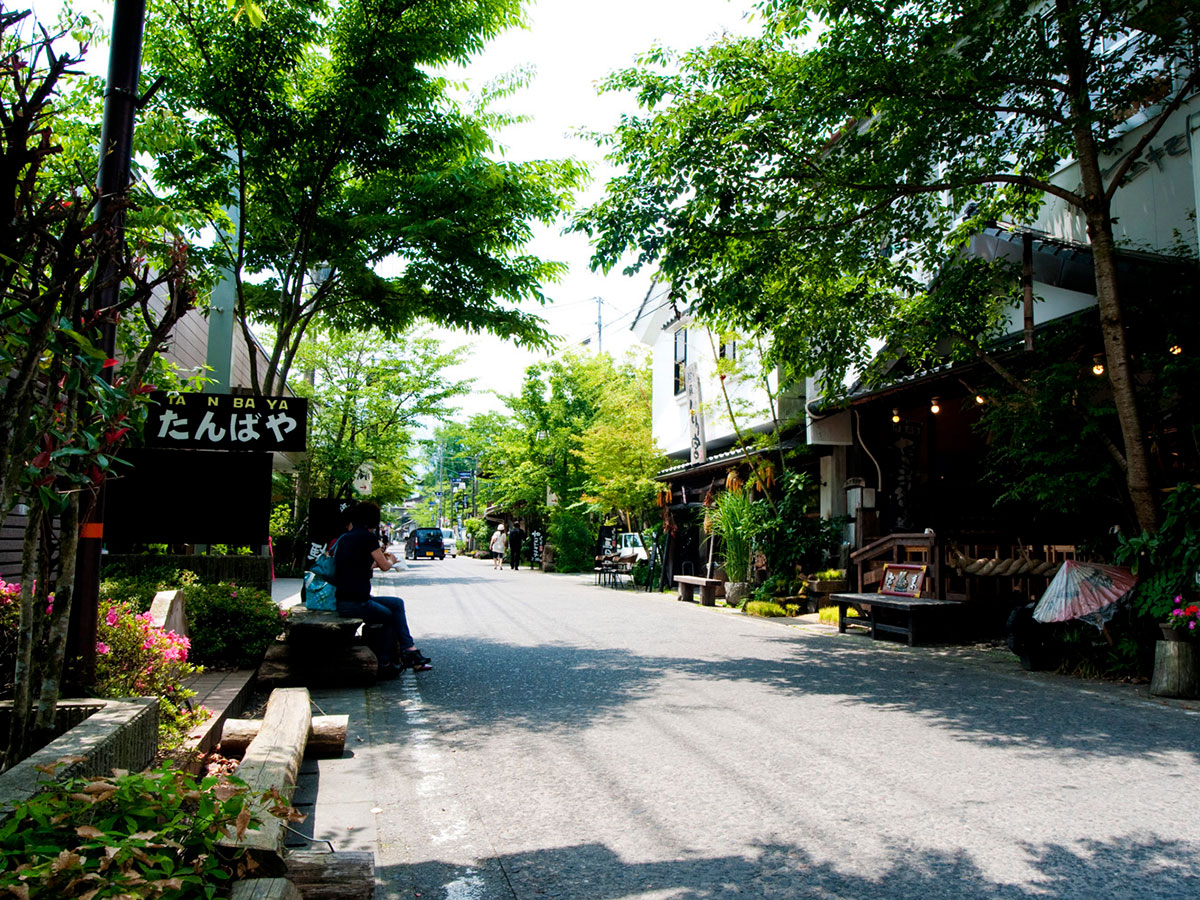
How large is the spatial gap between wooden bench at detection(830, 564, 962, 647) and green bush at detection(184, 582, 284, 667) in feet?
26.4

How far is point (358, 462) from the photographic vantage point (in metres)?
23.6

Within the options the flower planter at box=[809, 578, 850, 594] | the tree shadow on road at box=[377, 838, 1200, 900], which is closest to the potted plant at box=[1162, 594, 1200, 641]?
the tree shadow on road at box=[377, 838, 1200, 900]

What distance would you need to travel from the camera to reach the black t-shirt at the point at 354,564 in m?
8.73

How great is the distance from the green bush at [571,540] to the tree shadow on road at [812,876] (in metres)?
32.0

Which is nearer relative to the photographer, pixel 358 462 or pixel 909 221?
pixel 909 221

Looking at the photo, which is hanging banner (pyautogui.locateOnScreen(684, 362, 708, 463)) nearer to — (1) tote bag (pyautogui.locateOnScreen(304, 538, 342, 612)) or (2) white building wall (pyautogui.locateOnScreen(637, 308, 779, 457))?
(2) white building wall (pyautogui.locateOnScreen(637, 308, 779, 457))

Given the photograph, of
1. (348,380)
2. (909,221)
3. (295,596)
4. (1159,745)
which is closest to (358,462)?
(348,380)

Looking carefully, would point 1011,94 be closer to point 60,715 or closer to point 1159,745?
point 1159,745

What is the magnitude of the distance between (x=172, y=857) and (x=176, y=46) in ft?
29.6

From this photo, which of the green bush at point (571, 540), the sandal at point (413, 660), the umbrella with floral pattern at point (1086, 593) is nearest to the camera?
the umbrella with floral pattern at point (1086, 593)

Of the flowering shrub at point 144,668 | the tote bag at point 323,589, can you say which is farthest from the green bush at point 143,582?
the flowering shrub at point 144,668

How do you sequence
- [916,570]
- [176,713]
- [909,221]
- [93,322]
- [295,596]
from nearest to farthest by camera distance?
[93,322] → [176,713] → [909,221] → [916,570] → [295,596]

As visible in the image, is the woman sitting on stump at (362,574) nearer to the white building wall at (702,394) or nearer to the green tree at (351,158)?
the green tree at (351,158)

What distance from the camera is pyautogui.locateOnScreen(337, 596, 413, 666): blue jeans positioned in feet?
28.5
